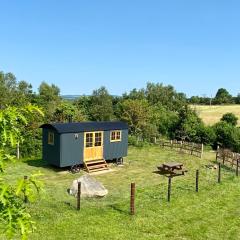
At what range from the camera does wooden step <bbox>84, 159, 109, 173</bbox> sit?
24.2 meters

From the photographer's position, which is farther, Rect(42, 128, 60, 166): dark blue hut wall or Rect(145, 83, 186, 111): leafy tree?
Rect(145, 83, 186, 111): leafy tree

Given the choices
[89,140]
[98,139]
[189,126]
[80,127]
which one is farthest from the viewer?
[189,126]

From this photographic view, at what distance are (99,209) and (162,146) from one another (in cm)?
1965

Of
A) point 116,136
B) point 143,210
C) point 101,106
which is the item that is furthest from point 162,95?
point 143,210

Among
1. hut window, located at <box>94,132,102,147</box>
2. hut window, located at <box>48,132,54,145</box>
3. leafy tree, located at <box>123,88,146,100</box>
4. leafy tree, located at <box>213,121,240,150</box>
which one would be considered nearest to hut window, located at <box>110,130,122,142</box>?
hut window, located at <box>94,132,102,147</box>

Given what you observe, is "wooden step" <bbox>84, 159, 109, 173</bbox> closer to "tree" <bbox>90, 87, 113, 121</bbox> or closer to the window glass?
the window glass

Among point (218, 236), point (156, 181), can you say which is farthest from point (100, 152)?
point (218, 236)

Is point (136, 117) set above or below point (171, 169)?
above

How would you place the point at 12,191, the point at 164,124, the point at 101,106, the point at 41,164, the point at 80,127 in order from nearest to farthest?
the point at 12,191 → the point at 80,127 → the point at 41,164 → the point at 164,124 → the point at 101,106

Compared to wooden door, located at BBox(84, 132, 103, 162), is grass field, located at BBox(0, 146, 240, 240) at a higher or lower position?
lower

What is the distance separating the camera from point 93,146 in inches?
985

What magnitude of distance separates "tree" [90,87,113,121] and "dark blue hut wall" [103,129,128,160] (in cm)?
2256

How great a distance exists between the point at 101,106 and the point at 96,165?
26689 millimetres

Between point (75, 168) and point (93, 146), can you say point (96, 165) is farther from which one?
point (75, 168)
